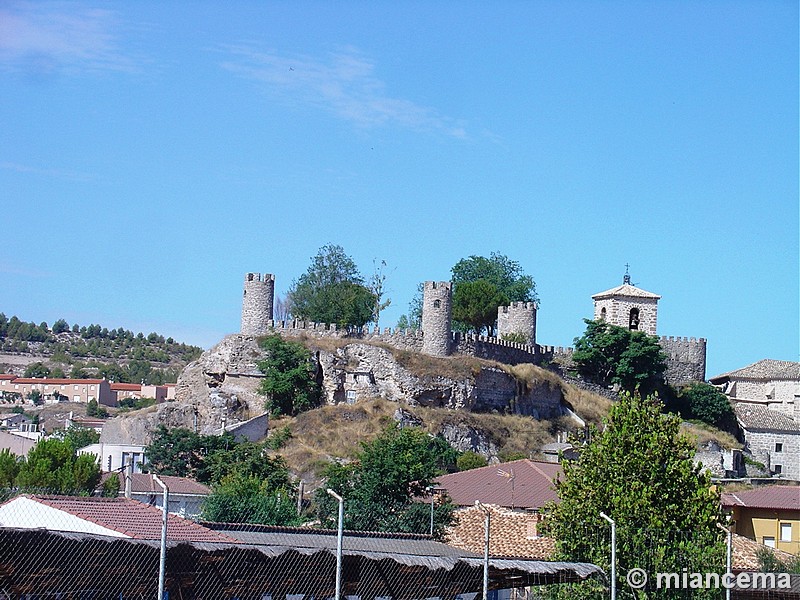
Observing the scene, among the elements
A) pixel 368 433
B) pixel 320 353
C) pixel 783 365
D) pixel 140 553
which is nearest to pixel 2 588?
pixel 140 553

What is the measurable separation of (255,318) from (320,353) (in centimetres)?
409

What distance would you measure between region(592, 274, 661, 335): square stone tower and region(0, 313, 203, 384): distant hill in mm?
73210

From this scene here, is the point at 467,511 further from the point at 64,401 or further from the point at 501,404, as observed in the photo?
the point at 64,401

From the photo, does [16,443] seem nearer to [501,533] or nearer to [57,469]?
[57,469]

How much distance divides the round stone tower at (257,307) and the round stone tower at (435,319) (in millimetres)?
6986

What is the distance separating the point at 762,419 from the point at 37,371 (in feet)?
295

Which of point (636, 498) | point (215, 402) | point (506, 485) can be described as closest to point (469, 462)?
point (215, 402)

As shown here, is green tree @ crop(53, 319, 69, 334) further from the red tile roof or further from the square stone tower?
the square stone tower

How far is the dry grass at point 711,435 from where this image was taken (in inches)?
2466

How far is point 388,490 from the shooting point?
3222cm

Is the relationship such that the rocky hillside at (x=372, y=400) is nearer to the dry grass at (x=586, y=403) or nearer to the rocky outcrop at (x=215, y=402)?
the rocky outcrop at (x=215, y=402)

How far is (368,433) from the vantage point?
51.8 m

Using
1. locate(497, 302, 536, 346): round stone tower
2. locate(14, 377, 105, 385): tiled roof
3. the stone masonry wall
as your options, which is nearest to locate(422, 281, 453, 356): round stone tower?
locate(497, 302, 536, 346): round stone tower

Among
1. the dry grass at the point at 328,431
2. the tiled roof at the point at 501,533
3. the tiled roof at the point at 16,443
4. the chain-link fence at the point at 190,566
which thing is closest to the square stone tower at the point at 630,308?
the dry grass at the point at 328,431
